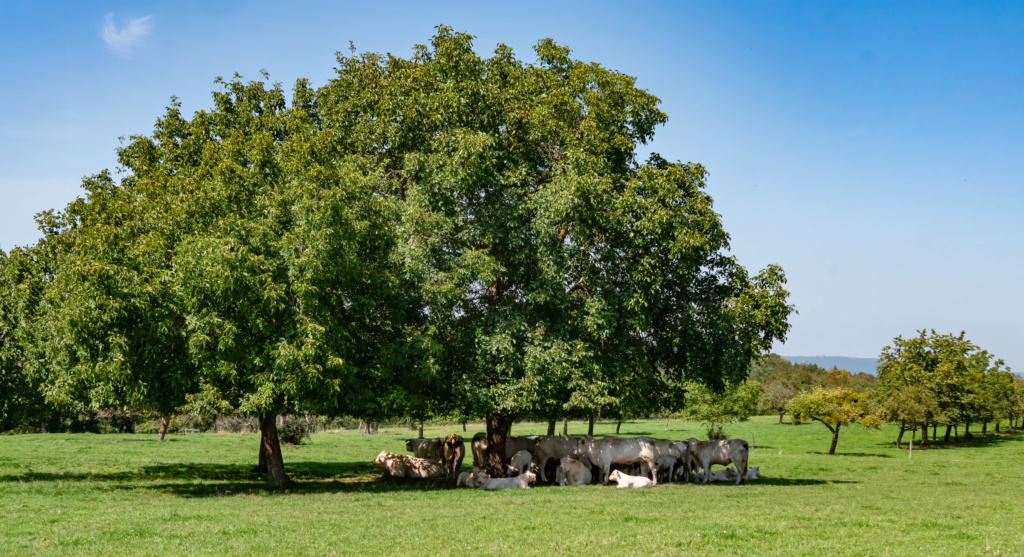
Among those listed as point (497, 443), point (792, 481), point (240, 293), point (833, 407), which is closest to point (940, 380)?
point (833, 407)

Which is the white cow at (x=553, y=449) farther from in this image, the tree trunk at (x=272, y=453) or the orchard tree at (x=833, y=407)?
the orchard tree at (x=833, y=407)

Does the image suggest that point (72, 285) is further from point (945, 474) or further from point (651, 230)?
point (945, 474)

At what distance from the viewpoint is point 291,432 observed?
45500 mm

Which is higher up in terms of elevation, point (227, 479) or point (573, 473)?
point (573, 473)

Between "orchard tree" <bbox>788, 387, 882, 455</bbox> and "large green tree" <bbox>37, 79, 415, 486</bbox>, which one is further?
"orchard tree" <bbox>788, 387, 882, 455</bbox>

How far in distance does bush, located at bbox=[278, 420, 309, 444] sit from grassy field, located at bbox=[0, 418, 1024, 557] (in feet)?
33.8

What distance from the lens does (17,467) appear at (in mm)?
28812

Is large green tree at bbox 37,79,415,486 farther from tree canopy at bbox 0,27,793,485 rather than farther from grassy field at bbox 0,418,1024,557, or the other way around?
grassy field at bbox 0,418,1024,557

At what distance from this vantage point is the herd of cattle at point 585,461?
2711 cm

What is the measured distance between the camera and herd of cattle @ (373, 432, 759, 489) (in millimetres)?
27109

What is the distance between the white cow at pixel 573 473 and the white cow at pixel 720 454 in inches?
223

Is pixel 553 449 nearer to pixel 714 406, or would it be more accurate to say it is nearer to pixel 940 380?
pixel 714 406

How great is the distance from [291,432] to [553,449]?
22.9m

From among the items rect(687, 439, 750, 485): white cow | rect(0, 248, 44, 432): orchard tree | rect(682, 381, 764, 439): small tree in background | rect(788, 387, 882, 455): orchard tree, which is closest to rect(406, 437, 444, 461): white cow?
rect(687, 439, 750, 485): white cow
